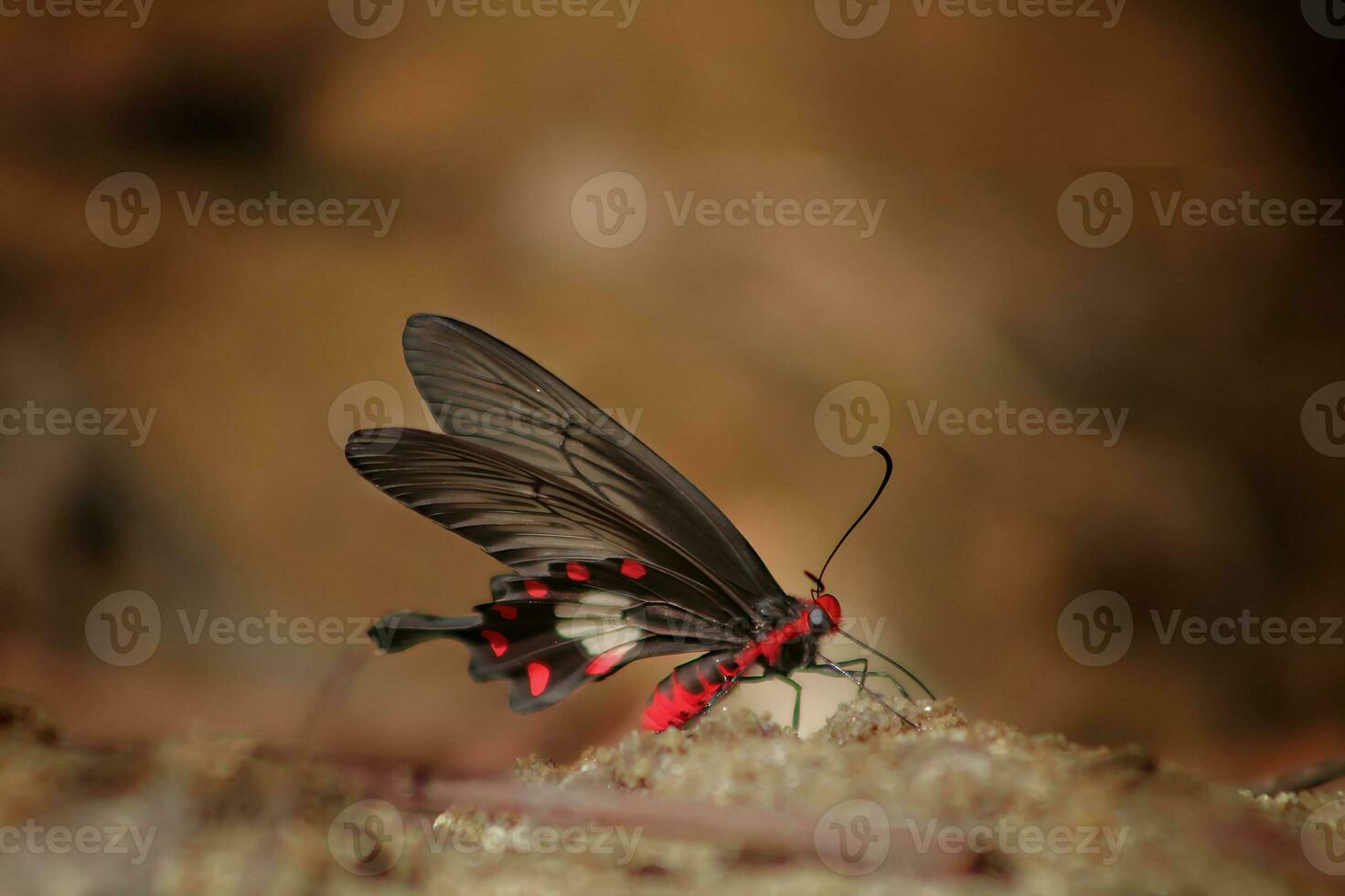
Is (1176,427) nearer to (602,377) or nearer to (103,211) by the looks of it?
(602,377)

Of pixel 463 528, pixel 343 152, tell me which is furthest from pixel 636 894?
pixel 343 152
